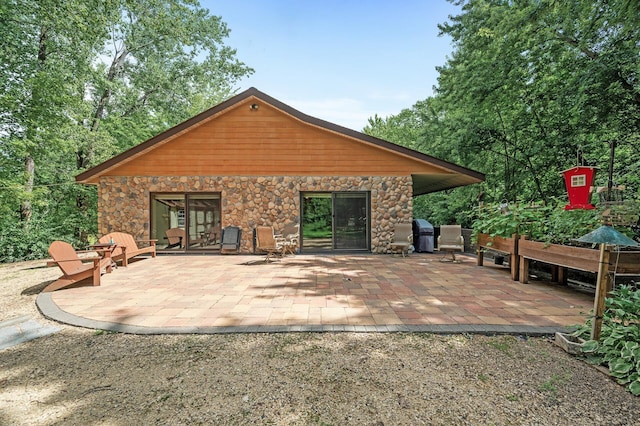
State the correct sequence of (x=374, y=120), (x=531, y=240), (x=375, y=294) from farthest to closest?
(x=374, y=120), (x=531, y=240), (x=375, y=294)

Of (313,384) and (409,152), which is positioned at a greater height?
(409,152)

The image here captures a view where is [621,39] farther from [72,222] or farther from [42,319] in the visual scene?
[72,222]

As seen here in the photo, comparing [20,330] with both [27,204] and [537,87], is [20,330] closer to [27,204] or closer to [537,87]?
[27,204]

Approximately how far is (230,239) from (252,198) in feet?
4.85

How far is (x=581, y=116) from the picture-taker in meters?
7.68

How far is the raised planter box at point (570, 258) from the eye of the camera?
3568 mm

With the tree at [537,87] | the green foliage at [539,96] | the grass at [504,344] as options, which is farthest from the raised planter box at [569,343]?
the tree at [537,87]

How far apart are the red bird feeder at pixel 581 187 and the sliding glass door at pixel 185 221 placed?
8878mm

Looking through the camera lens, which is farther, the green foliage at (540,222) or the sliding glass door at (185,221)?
the sliding glass door at (185,221)

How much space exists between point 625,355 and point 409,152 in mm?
7366

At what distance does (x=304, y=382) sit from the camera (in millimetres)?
2221

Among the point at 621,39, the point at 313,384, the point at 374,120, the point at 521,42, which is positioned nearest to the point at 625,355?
the point at 313,384

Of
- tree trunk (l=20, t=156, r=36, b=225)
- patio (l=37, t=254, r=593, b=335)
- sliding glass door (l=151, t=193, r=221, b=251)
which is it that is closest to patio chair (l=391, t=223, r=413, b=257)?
patio (l=37, t=254, r=593, b=335)

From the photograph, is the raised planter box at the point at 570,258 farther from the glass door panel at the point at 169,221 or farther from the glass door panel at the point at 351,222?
the glass door panel at the point at 169,221
